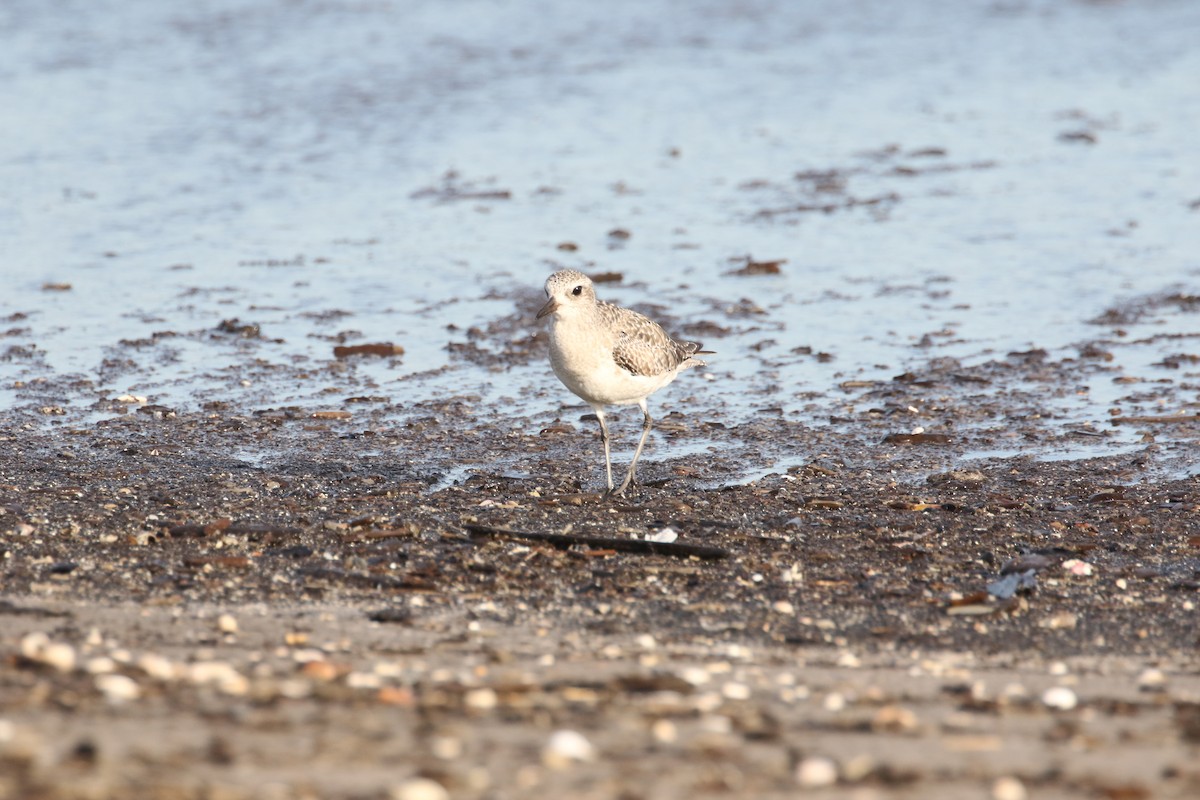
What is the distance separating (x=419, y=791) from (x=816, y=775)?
1162 millimetres

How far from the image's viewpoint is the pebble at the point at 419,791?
4.21 m

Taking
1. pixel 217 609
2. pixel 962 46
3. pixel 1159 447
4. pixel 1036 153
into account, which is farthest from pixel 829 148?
pixel 217 609

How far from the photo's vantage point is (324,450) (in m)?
10.3

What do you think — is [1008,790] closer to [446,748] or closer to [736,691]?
[736,691]

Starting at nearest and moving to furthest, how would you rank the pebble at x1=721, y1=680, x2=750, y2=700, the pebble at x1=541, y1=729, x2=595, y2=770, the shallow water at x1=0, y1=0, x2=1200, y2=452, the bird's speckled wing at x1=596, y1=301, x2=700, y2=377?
1. the pebble at x1=541, y1=729, x2=595, y2=770
2. the pebble at x1=721, y1=680, x2=750, y2=700
3. the bird's speckled wing at x1=596, y1=301, x2=700, y2=377
4. the shallow water at x1=0, y1=0, x2=1200, y2=452

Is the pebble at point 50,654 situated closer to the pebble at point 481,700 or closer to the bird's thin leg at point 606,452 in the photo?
the pebble at point 481,700

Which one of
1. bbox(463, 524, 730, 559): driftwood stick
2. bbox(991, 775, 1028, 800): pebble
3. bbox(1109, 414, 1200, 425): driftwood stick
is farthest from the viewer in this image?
bbox(1109, 414, 1200, 425): driftwood stick

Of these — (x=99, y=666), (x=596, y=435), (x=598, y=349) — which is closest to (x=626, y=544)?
(x=598, y=349)

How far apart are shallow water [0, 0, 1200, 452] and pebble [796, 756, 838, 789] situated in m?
6.65

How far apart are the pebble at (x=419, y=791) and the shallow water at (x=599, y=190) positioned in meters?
7.04

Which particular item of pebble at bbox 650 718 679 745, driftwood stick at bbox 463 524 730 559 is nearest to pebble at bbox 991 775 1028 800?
pebble at bbox 650 718 679 745

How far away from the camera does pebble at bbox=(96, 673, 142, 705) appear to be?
4.97m

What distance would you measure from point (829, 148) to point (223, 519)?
496 inches

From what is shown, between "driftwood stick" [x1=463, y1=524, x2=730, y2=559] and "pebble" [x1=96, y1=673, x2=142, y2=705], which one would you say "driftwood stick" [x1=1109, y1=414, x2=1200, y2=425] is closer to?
"driftwood stick" [x1=463, y1=524, x2=730, y2=559]
